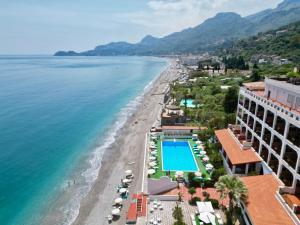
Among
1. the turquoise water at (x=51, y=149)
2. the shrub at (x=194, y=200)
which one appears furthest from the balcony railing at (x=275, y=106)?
the turquoise water at (x=51, y=149)

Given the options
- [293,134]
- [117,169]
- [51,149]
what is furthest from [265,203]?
[51,149]

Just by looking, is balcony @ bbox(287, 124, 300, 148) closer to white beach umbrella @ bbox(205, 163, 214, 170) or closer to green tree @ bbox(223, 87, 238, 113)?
white beach umbrella @ bbox(205, 163, 214, 170)

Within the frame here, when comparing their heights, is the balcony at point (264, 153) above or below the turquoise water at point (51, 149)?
above

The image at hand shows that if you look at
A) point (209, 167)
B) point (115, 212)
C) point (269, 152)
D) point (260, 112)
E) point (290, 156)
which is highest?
point (260, 112)

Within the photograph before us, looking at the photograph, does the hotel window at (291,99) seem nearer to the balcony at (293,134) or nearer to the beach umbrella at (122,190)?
the balcony at (293,134)

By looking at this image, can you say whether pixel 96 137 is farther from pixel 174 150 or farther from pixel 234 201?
pixel 234 201

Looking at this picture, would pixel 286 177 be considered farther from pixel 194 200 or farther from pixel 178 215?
pixel 178 215
